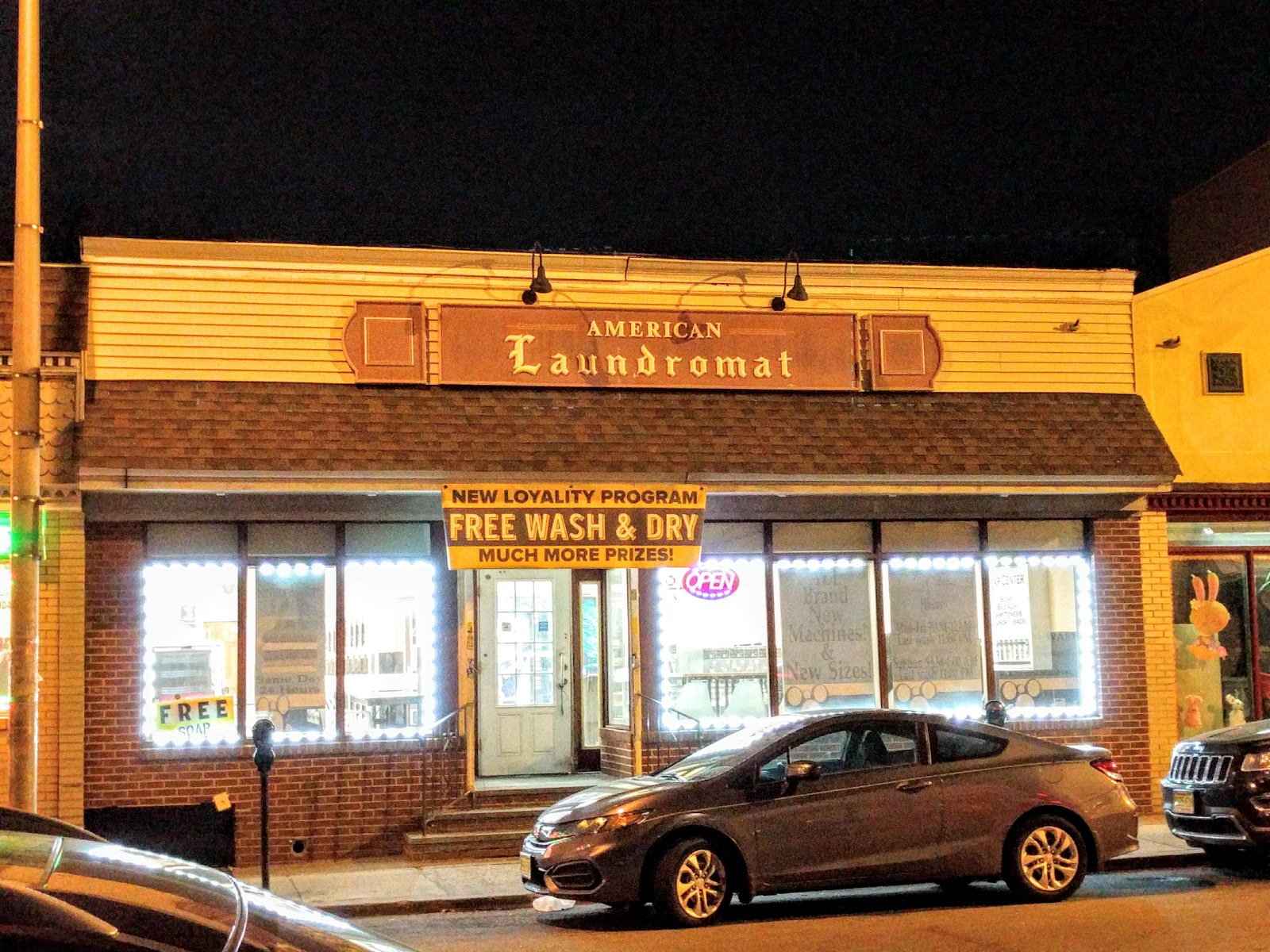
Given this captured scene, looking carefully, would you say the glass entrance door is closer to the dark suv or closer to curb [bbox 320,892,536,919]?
curb [bbox 320,892,536,919]

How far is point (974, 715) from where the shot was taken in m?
15.4

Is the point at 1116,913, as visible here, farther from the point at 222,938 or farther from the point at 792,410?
the point at 222,938

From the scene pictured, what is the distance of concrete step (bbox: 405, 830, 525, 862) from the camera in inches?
531

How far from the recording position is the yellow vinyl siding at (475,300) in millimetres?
13906

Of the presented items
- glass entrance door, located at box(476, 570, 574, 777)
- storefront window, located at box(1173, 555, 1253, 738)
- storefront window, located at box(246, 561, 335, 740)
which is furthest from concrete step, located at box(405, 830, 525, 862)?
storefront window, located at box(1173, 555, 1253, 738)

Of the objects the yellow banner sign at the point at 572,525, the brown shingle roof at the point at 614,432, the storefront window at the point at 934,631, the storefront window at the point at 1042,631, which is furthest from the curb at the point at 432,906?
the storefront window at the point at 1042,631

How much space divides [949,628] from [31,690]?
30.9 feet

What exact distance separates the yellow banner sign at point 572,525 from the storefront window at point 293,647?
59.6 inches

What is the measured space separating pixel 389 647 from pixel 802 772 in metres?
5.53

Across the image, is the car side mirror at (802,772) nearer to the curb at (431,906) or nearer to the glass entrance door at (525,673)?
the curb at (431,906)

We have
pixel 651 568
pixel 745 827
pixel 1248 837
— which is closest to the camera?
pixel 745 827

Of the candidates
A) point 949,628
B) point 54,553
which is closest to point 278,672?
point 54,553

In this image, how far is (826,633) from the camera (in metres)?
15.3

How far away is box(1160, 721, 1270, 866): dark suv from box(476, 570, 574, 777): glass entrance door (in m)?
6.48
